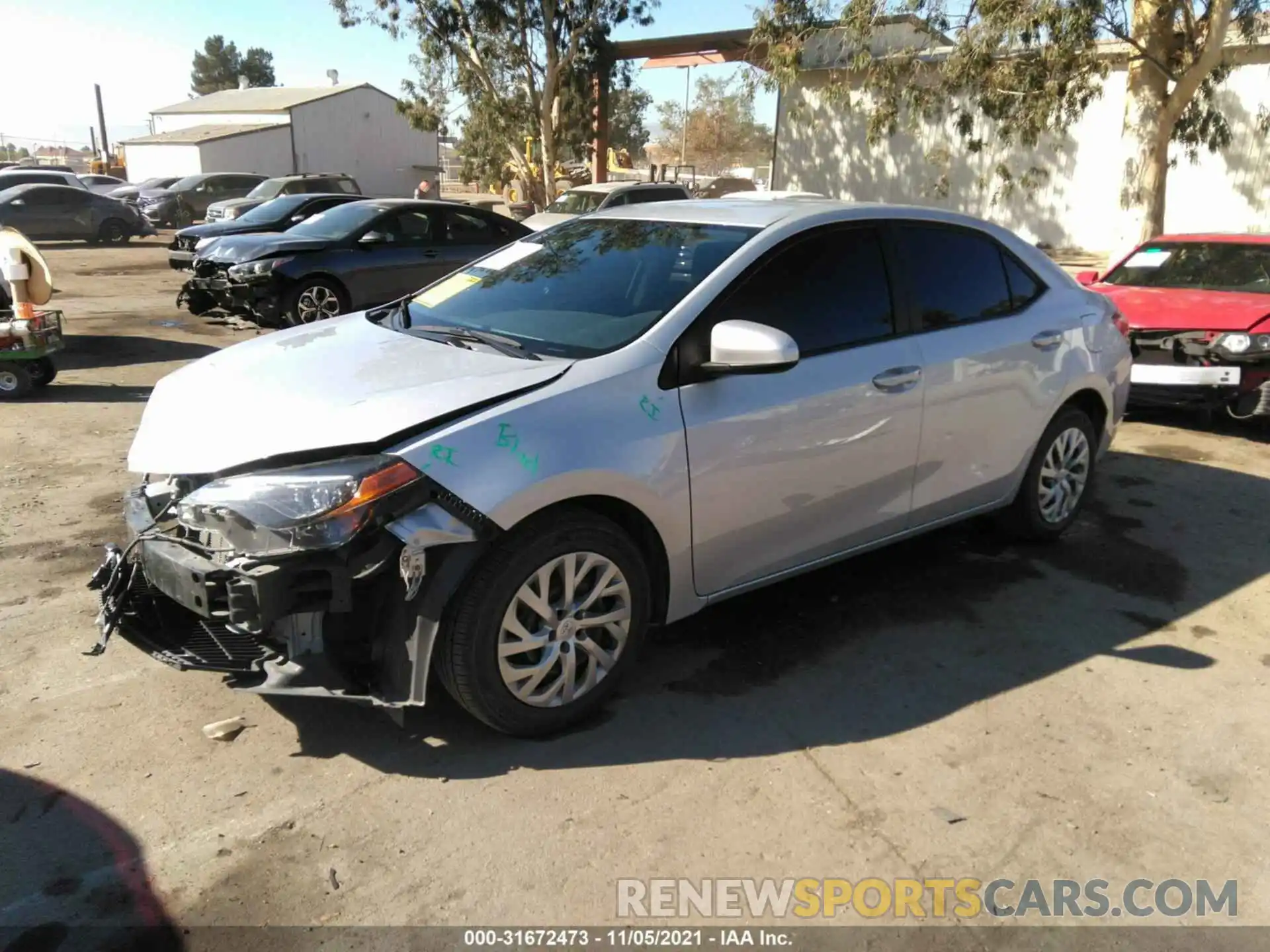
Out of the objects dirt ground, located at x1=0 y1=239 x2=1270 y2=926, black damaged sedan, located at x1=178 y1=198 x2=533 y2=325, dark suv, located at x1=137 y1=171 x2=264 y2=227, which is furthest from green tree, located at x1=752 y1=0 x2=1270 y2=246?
dark suv, located at x1=137 y1=171 x2=264 y2=227

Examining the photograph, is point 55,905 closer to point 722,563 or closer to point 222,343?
point 722,563

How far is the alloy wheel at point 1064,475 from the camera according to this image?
4945 millimetres

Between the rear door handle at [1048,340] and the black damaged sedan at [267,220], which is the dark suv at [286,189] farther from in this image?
the rear door handle at [1048,340]

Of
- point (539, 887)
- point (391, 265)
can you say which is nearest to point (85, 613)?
point (539, 887)

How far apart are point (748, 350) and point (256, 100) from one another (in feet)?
172

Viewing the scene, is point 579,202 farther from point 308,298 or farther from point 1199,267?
point 1199,267

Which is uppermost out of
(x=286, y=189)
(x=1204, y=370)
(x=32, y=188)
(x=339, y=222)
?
(x=32, y=188)

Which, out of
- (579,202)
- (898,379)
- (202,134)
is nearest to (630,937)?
(898,379)

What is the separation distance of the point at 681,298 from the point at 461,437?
108 centimetres

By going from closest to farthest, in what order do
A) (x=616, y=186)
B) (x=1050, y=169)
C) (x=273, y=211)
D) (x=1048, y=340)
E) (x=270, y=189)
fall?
(x=1048, y=340), (x=273, y=211), (x=616, y=186), (x=1050, y=169), (x=270, y=189)

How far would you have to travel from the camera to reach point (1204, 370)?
279 inches

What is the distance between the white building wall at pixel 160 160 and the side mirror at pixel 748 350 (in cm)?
4317

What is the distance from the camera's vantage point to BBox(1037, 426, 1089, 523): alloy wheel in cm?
495

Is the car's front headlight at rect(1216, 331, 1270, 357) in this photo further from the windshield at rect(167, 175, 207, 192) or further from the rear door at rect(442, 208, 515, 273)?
the windshield at rect(167, 175, 207, 192)
